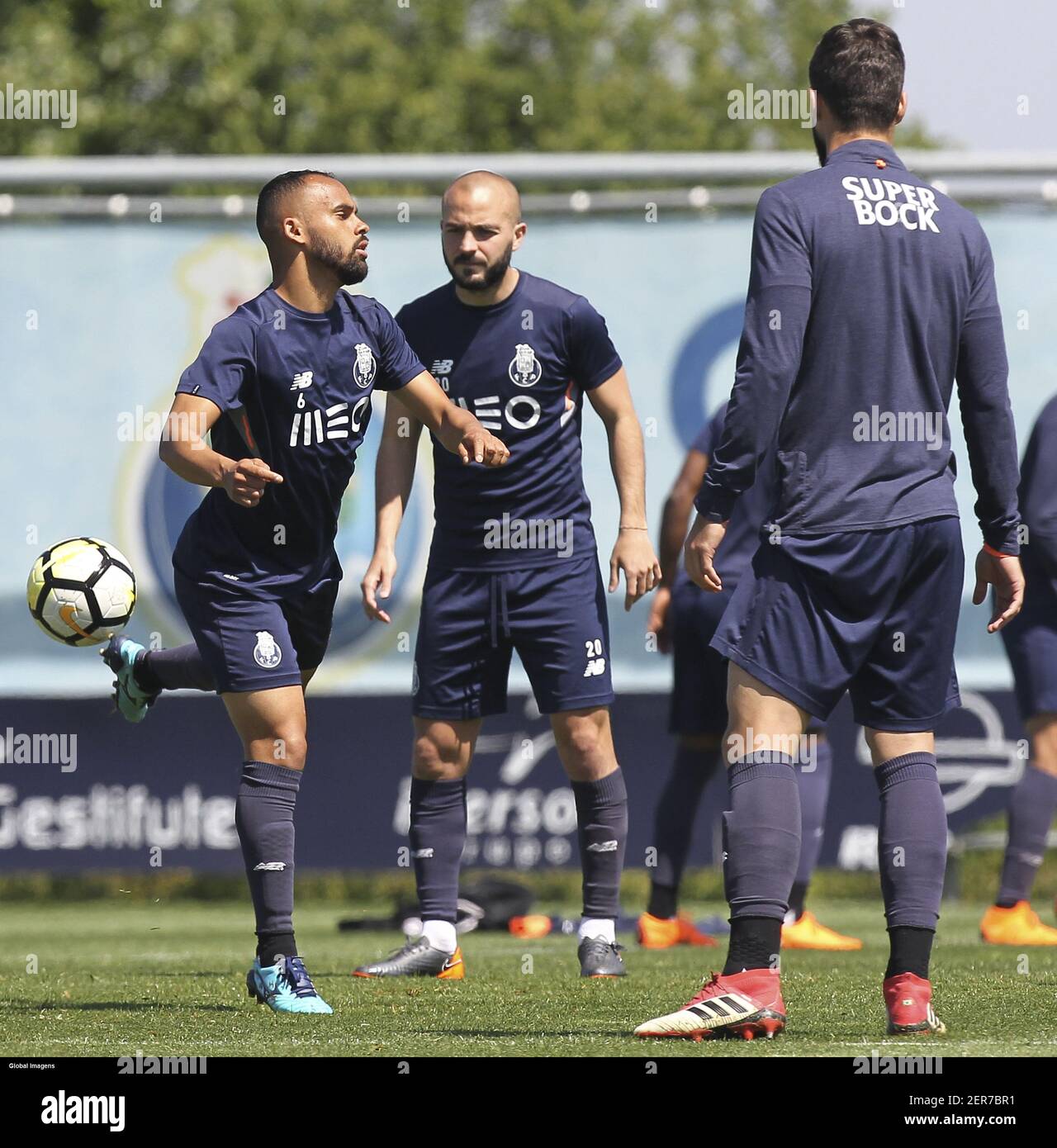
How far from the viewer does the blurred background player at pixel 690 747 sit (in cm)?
802


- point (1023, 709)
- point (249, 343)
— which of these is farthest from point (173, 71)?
point (249, 343)

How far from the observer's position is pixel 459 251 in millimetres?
6480

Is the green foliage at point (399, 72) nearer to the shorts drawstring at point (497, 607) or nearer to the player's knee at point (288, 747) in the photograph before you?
the shorts drawstring at point (497, 607)

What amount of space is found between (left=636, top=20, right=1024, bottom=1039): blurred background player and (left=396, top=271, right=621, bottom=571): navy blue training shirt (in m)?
1.89

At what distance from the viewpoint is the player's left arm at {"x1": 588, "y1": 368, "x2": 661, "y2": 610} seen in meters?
6.40

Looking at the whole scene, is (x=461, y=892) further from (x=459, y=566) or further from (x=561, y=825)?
(x=459, y=566)

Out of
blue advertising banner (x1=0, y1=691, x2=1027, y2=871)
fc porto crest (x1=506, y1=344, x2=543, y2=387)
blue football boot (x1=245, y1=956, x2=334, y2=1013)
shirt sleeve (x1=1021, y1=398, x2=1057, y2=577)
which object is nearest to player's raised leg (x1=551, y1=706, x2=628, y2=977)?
fc porto crest (x1=506, y1=344, x2=543, y2=387)

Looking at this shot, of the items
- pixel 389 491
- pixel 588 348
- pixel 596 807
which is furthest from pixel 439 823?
pixel 588 348

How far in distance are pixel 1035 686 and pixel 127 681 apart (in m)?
3.87

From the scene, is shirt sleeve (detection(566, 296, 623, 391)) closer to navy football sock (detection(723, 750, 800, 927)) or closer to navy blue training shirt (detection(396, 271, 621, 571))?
navy blue training shirt (detection(396, 271, 621, 571))

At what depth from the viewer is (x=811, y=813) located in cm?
801

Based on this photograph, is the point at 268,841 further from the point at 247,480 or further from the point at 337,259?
the point at 337,259

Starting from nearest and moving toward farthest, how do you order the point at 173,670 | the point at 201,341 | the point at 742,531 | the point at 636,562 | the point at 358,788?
the point at 173,670 → the point at 636,562 → the point at 742,531 → the point at 358,788 → the point at 201,341
